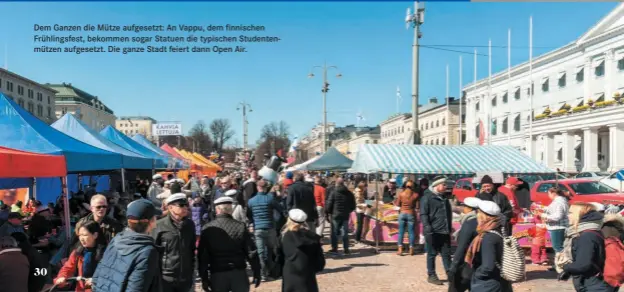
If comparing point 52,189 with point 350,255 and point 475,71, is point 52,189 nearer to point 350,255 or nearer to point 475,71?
point 350,255

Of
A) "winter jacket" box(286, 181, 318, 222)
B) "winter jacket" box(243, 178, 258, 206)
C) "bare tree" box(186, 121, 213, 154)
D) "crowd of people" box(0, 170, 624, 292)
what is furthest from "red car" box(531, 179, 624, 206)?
"bare tree" box(186, 121, 213, 154)

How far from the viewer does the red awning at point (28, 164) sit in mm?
5285

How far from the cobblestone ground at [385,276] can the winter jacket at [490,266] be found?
330 cm

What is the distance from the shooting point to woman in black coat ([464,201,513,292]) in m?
4.01

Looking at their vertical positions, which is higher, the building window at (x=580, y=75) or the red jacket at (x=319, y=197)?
the building window at (x=580, y=75)

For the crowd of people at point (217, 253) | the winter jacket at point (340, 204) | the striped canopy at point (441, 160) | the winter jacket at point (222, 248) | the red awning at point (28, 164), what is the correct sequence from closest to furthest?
the crowd of people at point (217, 253) → the winter jacket at point (222, 248) → the red awning at point (28, 164) → the winter jacket at point (340, 204) → the striped canopy at point (441, 160)

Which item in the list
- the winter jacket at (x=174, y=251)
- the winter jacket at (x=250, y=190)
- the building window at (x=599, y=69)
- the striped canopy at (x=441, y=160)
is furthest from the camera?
the building window at (x=599, y=69)

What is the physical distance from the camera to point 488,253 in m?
4.01

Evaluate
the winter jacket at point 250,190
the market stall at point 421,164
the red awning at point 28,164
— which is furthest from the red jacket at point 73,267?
the market stall at point 421,164

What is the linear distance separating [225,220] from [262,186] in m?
3.17

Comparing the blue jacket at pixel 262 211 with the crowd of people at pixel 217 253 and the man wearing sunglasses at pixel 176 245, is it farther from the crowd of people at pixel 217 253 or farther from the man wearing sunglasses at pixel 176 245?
the man wearing sunglasses at pixel 176 245

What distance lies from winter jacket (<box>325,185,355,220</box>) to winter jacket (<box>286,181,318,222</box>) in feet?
2.68

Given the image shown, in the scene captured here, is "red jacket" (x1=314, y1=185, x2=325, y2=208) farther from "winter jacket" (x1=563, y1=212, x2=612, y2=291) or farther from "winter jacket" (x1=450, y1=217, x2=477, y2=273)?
"winter jacket" (x1=563, y1=212, x2=612, y2=291)

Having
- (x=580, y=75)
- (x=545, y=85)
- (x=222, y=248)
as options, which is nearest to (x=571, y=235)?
(x=222, y=248)
